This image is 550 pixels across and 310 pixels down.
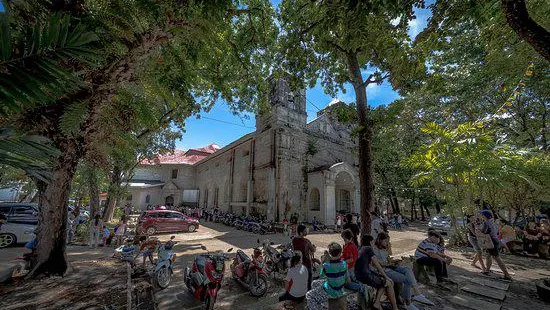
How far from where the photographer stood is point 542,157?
10.7 m

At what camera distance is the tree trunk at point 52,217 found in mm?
5227

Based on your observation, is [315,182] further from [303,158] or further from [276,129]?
[276,129]

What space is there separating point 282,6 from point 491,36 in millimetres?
5441

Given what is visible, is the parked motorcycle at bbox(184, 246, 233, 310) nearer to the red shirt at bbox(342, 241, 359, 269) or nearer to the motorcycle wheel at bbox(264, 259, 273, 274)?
the motorcycle wheel at bbox(264, 259, 273, 274)

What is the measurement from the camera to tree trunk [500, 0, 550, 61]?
306cm

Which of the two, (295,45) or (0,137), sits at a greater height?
(295,45)

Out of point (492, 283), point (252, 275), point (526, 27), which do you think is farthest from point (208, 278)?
point (492, 283)

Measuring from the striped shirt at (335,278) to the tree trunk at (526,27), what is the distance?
402 cm

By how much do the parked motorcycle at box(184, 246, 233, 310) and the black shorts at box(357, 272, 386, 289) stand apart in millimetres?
2665

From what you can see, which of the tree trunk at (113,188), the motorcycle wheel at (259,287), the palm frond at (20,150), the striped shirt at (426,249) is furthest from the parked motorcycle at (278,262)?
the tree trunk at (113,188)

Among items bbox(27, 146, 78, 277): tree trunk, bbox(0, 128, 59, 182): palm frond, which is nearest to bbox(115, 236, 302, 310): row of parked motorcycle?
Answer: bbox(27, 146, 78, 277): tree trunk

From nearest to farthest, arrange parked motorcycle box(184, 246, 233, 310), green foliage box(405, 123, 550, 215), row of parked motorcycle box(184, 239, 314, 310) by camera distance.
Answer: parked motorcycle box(184, 246, 233, 310) → row of parked motorcycle box(184, 239, 314, 310) → green foliage box(405, 123, 550, 215)

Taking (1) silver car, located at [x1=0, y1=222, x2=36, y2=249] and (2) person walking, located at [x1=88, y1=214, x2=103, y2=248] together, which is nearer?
(1) silver car, located at [x1=0, y1=222, x2=36, y2=249]

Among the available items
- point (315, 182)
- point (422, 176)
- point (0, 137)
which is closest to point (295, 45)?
point (0, 137)
